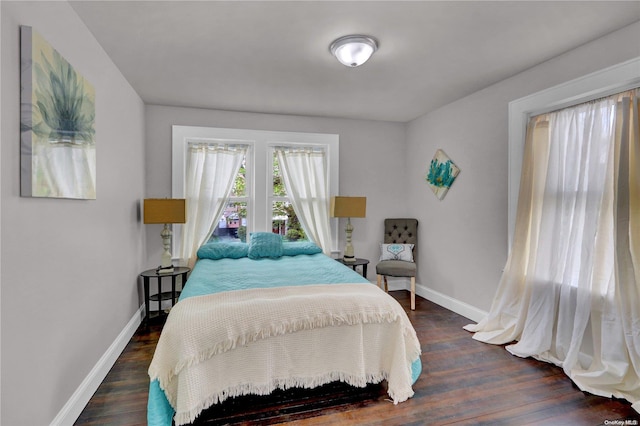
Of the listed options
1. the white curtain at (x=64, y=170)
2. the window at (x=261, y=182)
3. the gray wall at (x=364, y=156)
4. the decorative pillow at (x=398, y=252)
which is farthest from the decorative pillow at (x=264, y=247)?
the white curtain at (x=64, y=170)

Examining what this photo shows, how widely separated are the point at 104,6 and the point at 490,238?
3714mm

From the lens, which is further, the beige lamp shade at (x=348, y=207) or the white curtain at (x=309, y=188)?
the white curtain at (x=309, y=188)

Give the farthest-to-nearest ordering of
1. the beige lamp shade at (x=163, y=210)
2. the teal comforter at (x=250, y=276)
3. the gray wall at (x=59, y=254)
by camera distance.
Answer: the beige lamp shade at (x=163, y=210) < the teal comforter at (x=250, y=276) < the gray wall at (x=59, y=254)

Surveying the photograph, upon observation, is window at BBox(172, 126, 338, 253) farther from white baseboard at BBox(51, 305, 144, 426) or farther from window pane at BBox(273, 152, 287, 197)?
white baseboard at BBox(51, 305, 144, 426)

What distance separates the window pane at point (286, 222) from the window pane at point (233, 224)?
0.40 m

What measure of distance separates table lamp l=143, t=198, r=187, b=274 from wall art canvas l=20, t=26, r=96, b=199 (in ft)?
4.16

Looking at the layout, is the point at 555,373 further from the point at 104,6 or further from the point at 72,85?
the point at 104,6

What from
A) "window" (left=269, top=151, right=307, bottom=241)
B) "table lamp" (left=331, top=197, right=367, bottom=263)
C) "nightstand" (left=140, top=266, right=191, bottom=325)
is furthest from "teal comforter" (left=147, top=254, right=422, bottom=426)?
"window" (left=269, top=151, right=307, bottom=241)

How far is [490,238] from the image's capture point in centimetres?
332

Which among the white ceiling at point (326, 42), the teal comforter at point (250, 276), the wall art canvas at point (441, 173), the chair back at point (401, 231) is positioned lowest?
the teal comforter at point (250, 276)

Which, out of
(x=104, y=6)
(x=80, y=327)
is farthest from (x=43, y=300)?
(x=104, y=6)

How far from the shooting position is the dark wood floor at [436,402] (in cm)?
192

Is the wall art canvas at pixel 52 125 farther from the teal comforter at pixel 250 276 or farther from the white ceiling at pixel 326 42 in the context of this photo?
the teal comforter at pixel 250 276

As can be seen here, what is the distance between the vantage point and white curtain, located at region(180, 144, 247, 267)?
3.93 m
